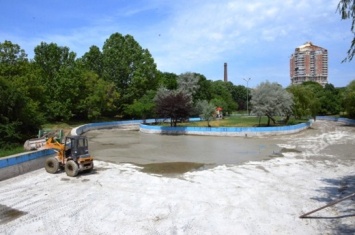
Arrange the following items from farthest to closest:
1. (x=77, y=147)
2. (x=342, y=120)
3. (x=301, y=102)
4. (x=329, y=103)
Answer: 1. (x=329, y=103)
2. (x=342, y=120)
3. (x=301, y=102)
4. (x=77, y=147)

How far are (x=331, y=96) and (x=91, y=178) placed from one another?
227 feet

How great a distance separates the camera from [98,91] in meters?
52.0

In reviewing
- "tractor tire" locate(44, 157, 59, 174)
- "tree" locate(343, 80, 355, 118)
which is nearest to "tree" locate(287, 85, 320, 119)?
"tree" locate(343, 80, 355, 118)

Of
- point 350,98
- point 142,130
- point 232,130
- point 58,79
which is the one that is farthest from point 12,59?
point 350,98

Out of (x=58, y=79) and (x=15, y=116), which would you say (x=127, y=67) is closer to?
(x=58, y=79)

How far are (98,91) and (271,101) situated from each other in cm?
2817

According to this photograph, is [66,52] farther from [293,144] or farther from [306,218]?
[306,218]

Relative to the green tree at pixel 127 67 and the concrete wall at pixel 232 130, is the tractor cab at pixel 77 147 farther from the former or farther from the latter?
the green tree at pixel 127 67

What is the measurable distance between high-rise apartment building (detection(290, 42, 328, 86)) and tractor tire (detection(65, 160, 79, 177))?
468ft

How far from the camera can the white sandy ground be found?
9.29m

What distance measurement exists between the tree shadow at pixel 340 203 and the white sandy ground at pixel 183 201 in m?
0.03

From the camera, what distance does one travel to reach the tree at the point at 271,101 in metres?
38.2

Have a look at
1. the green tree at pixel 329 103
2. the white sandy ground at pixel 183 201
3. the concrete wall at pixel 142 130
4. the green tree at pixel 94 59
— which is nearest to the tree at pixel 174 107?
the concrete wall at pixel 142 130

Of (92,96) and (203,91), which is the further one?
(203,91)
